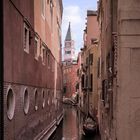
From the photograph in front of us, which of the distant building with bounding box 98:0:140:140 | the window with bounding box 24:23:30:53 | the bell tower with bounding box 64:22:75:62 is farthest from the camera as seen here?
the bell tower with bounding box 64:22:75:62

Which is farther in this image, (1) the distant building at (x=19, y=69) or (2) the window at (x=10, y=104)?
(2) the window at (x=10, y=104)

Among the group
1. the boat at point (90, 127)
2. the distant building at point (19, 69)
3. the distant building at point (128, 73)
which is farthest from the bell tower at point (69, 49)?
the distant building at point (128, 73)

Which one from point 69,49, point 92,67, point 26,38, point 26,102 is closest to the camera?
point 26,38

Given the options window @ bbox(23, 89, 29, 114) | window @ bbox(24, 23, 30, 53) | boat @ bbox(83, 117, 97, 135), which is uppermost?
window @ bbox(24, 23, 30, 53)

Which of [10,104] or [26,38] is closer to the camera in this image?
[10,104]

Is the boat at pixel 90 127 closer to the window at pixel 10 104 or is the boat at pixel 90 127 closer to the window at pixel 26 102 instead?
the window at pixel 26 102

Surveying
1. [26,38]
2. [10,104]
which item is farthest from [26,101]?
[10,104]

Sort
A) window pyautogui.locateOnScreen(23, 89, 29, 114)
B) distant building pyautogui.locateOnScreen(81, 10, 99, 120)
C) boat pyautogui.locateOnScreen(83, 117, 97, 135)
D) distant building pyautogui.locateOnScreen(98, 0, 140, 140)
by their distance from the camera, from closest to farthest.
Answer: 1. distant building pyautogui.locateOnScreen(98, 0, 140, 140)
2. window pyautogui.locateOnScreen(23, 89, 29, 114)
3. boat pyautogui.locateOnScreen(83, 117, 97, 135)
4. distant building pyautogui.locateOnScreen(81, 10, 99, 120)

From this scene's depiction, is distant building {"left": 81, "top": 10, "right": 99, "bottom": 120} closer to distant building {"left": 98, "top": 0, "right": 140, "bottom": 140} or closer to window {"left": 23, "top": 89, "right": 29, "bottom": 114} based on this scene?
window {"left": 23, "top": 89, "right": 29, "bottom": 114}

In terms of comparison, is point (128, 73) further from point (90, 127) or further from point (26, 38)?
point (90, 127)

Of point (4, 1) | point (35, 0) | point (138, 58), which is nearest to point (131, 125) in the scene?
point (138, 58)

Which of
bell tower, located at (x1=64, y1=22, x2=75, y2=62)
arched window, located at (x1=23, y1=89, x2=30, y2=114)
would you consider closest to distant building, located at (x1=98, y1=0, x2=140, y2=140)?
arched window, located at (x1=23, y1=89, x2=30, y2=114)

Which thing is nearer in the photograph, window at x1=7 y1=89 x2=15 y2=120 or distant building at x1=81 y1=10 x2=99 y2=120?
window at x1=7 y1=89 x2=15 y2=120

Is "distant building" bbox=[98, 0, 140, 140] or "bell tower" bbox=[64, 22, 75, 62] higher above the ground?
"bell tower" bbox=[64, 22, 75, 62]
